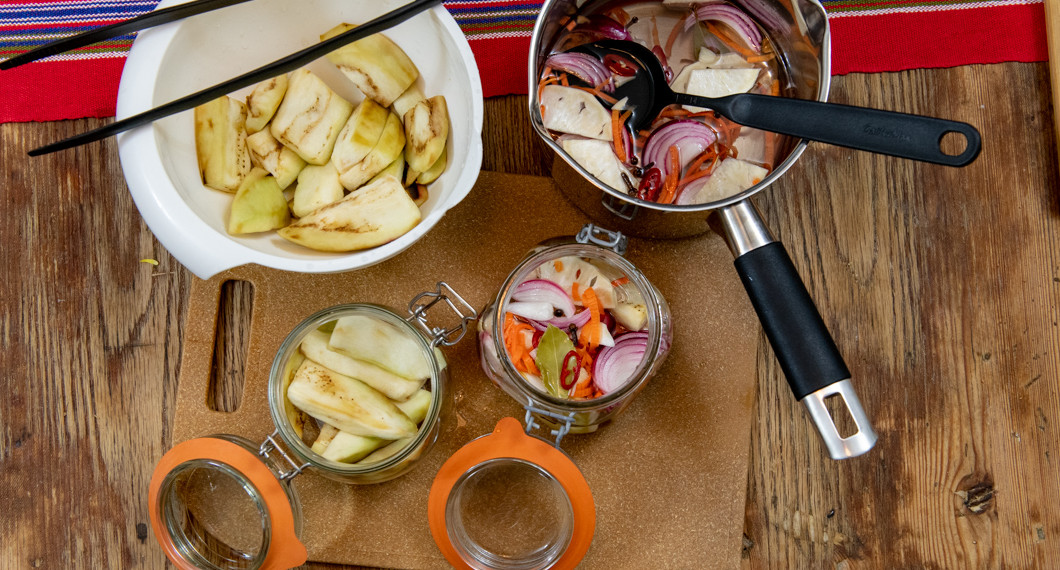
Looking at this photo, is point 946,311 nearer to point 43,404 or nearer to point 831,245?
point 831,245

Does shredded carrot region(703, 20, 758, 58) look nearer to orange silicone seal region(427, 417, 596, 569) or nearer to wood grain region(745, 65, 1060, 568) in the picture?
wood grain region(745, 65, 1060, 568)

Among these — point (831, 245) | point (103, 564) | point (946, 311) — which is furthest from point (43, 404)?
point (946, 311)

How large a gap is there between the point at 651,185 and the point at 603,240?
83 mm

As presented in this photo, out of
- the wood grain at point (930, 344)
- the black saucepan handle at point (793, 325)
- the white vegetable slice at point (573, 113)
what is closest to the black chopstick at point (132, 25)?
the white vegetable slice at point (573, 113)

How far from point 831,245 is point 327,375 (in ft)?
2.05

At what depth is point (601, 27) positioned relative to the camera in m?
0.79

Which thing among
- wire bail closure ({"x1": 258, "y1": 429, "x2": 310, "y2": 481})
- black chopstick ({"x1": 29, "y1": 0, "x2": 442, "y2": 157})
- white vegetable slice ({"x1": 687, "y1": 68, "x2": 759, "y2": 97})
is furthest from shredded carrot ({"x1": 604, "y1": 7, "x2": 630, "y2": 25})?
wire bail closure ({"x1": 258, "y1": 429, "x2": 310, "y2": 481})

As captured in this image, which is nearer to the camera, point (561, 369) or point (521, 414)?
point (561, 369)

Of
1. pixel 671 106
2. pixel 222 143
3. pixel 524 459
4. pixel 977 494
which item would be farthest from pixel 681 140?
pixel 977 494

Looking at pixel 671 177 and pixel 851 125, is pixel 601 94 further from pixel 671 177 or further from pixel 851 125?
pixel 851 125

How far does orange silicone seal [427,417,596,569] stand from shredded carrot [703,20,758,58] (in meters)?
0.46

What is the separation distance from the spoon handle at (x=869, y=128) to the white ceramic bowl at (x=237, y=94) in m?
0.28

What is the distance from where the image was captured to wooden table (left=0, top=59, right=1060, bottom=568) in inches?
35.4

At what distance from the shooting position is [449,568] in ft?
2.73
